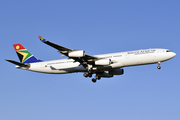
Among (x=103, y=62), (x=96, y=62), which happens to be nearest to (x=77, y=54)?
(x=96, y=62)

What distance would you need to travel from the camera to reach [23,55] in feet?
193

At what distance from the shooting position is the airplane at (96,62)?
4857 cm

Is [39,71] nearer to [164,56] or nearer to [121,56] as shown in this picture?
[121,56]

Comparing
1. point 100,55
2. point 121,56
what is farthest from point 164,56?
point 100,55

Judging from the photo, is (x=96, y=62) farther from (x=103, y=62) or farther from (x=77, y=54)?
(x=77, y=54)

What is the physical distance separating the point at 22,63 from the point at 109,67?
18.7m

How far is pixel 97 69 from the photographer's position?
169ft

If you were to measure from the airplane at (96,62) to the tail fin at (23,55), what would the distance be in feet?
2.15

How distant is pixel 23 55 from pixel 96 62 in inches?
687

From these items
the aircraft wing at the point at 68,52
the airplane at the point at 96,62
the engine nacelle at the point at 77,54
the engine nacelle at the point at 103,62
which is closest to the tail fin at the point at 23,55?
the airplane at the point at 96,62

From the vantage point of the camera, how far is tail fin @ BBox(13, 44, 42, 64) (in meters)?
57.8

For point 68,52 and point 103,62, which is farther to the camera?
point 103,62

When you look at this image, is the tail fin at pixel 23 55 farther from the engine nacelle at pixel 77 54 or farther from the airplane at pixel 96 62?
the engine nacelle at pixel 77 54

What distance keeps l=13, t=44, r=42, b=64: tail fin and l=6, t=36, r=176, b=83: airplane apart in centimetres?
66
